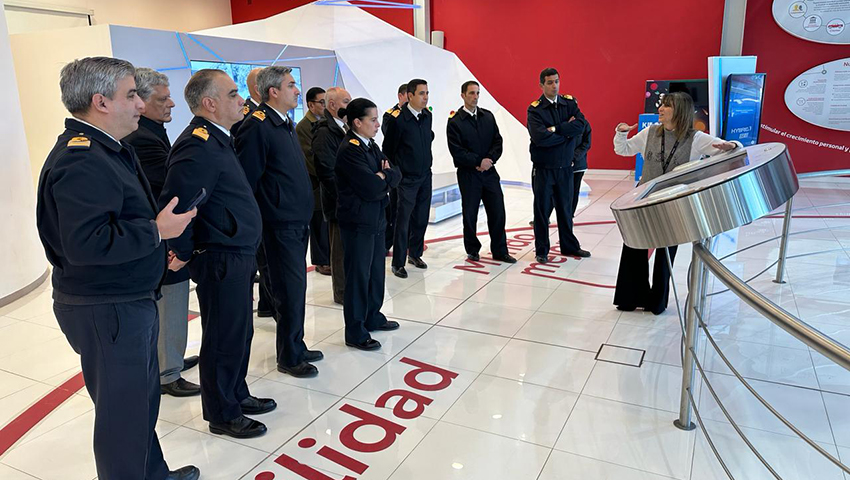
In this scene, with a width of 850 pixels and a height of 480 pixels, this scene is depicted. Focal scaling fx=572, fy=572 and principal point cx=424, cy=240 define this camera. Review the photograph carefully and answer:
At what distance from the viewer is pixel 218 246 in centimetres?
238

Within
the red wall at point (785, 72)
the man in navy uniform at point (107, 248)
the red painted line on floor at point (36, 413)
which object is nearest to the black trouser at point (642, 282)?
the man in navy uniform at point (107, 248)

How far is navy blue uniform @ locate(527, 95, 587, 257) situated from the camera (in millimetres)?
4945

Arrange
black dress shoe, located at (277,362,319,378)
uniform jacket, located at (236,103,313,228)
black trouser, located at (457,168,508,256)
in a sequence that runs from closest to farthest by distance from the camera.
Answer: uniform jacket, located at (236,103,313,228)
black dress shoe, located at (277,362,319,378)
black trouser, located at (457,168,508,256)

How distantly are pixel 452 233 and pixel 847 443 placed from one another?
4550 millimetres

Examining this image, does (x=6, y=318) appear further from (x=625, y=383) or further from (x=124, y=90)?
(x=625, y=383)

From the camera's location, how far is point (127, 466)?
1.85 meters

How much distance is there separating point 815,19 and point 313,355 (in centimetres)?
922

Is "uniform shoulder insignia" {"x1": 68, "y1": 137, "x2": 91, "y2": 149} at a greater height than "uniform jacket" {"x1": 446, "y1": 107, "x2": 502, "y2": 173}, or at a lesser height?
greater

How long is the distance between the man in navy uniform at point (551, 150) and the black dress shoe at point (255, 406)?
313 centimetres

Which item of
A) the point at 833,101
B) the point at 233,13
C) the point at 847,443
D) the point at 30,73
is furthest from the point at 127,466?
the point at 233,13

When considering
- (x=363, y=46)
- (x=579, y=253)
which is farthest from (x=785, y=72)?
(x=363, y=46)

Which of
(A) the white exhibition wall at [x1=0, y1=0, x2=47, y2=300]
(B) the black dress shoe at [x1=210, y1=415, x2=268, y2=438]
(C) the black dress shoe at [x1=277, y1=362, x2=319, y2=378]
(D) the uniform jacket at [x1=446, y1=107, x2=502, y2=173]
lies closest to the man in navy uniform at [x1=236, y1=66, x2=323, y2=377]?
(C) the black dress shoe at [x1=277, y1=362, x2=319, y2=378]

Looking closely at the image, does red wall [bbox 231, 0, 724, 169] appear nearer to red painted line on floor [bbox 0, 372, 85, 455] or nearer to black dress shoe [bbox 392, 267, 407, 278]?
black dress shoe [bbox 392, 267, 407, 278]

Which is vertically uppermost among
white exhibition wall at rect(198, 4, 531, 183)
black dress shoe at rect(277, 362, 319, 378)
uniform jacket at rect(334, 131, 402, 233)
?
white exhibition wall at rect(198, 4, 531, 183)
